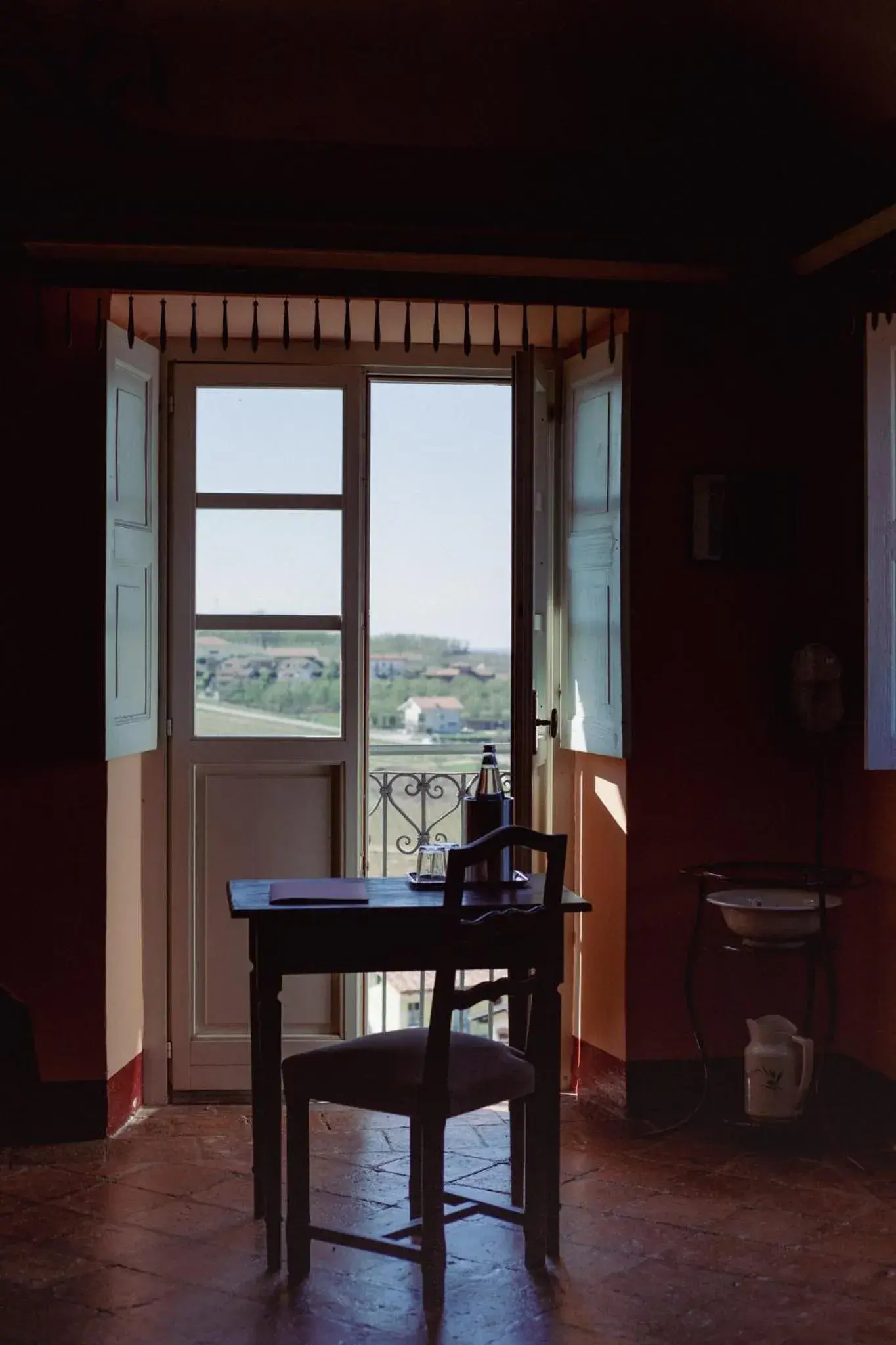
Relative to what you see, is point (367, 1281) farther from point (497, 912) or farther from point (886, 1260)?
point (886, 1260)

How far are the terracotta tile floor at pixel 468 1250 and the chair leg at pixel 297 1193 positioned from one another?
0.06m

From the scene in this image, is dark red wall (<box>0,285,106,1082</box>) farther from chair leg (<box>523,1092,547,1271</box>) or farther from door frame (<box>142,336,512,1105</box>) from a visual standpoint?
chair leg (<box>523,1092,547,1271</box>)

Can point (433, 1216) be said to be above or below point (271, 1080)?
below

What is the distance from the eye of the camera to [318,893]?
3.31m

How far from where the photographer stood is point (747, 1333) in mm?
2811

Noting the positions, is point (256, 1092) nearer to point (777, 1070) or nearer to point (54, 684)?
point (54, 684)

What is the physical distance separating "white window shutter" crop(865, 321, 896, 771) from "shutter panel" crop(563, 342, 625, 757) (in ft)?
2.43

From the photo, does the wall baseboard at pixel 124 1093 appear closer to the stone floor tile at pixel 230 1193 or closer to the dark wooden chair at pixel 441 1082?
the stone floor tile at pixel 230 1193

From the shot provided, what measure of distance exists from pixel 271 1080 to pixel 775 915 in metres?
1.51

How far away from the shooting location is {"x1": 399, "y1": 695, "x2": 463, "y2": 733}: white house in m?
11.1

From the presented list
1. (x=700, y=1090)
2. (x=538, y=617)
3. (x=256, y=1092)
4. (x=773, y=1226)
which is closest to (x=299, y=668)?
(x=538, y=617)

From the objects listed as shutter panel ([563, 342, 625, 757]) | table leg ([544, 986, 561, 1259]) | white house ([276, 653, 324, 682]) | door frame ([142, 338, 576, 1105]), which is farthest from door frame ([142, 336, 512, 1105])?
table leg ([544, 986, 561, 1259])

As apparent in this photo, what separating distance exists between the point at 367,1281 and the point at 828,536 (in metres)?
2.61

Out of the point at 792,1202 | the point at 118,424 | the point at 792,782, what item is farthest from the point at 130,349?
the point at 792,1202
